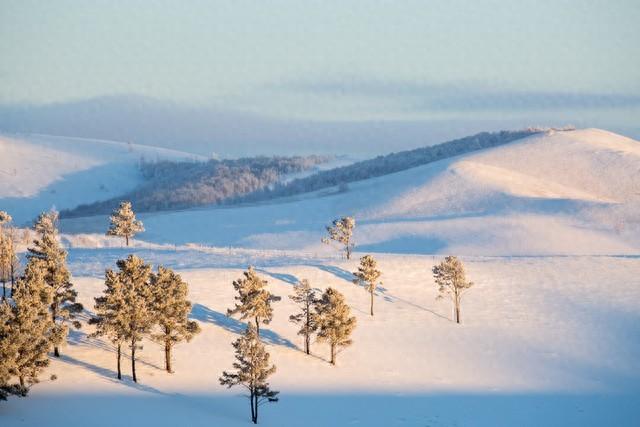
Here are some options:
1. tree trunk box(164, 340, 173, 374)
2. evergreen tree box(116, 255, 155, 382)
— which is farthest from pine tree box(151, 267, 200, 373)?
evergreen tree box(116, 255, 155, 382)

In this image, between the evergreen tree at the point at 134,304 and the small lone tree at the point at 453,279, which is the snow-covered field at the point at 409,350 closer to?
the small lone tree at the point at 453,279

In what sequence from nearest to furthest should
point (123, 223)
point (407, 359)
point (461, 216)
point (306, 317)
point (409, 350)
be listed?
point (407, 359)
point (409, 350)
point (306, 317)
point (123, 223)
point (461, 216)

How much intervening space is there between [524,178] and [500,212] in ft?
121

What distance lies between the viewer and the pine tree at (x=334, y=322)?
66.3 m

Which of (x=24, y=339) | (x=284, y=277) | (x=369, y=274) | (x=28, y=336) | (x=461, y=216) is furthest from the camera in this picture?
(x=461, y=216)

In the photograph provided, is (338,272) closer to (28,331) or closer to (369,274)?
(369,274)

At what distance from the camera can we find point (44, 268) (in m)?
57.9

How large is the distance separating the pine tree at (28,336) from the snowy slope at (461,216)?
8780 centimetres

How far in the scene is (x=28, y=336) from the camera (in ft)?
157

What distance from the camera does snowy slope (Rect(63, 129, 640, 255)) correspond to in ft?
453

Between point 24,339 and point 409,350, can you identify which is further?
point 409,350

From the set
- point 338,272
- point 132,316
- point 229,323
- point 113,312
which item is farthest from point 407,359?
point 113,312

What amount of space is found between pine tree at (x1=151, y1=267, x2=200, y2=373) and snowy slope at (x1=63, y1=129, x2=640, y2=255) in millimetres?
75704

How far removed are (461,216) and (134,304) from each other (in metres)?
110
